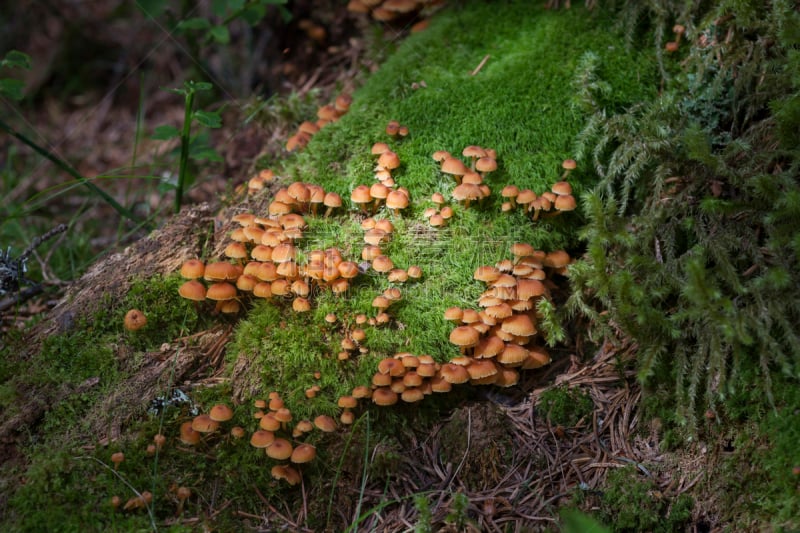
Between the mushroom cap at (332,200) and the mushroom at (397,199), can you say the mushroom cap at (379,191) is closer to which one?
the mushroom at (397,199)

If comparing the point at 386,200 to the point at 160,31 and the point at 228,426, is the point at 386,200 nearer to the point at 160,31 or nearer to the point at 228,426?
the point at 228,426

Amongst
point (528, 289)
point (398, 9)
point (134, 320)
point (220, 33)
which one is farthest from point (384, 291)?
point (220, 33)

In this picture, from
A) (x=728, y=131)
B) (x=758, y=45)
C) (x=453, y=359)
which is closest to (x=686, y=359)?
(x=453, y=359)

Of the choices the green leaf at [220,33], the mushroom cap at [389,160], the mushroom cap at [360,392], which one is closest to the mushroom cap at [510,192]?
the mushroom cap at [389,160]

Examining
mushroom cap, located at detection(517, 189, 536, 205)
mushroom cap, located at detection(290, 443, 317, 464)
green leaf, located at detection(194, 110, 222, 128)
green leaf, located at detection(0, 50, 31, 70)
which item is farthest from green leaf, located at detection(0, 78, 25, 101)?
mushroom cap, located at detection(517, 189, 536, 205)

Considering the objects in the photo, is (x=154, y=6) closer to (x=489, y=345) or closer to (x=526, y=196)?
(x=526, y=196)

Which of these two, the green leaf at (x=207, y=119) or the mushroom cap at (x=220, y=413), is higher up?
the green leaf at (x=207, y=119)
